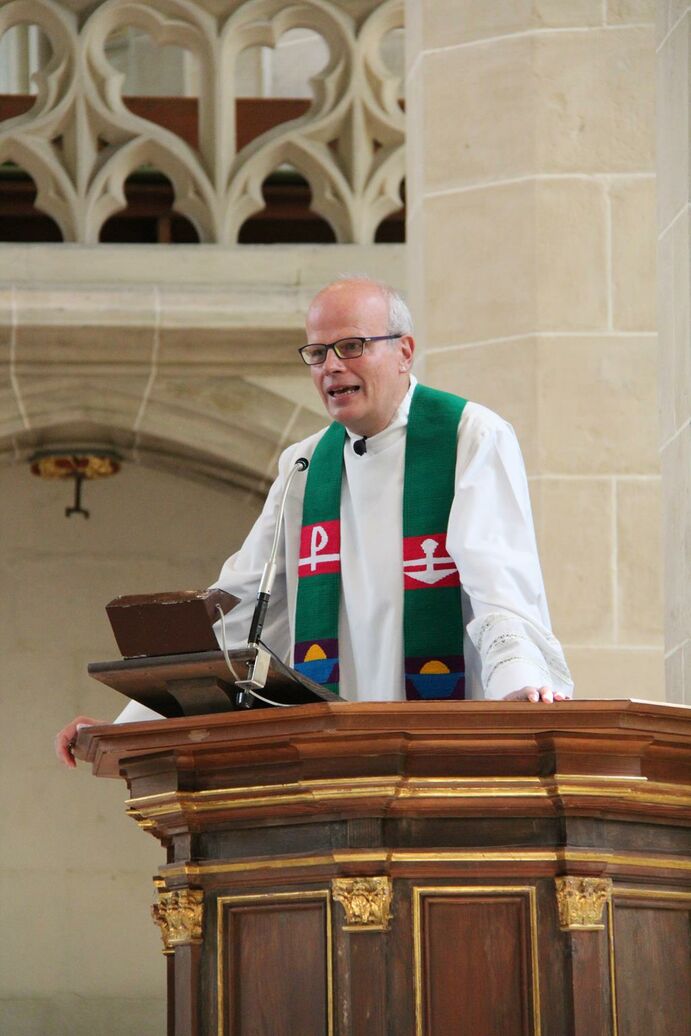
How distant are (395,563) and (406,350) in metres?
0.46

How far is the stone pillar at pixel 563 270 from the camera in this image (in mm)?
6254

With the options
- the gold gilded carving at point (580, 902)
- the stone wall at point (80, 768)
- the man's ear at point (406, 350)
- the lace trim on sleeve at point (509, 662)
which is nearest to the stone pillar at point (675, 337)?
the man's ear at point (406, 350)

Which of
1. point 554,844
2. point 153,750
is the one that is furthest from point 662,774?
point 153,750

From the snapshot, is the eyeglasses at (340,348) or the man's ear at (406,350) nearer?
the eyeglasses at (340,348)

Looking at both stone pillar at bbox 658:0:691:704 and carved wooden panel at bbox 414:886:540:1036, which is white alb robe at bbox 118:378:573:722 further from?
stone pillar at bbox 658:0:691:704

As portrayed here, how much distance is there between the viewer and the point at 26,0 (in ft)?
27.4

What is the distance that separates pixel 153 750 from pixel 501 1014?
77 cm

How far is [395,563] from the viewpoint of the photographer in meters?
4.38

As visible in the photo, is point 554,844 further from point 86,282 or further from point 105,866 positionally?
point 105,866

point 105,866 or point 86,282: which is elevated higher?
point 86,282

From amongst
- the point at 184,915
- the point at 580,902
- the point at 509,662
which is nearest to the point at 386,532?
the point at 509,662

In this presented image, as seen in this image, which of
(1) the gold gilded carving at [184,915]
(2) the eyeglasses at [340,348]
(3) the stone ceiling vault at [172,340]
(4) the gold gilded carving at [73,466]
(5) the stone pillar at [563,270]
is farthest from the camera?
(4) the gold gilded carving at [73,466]

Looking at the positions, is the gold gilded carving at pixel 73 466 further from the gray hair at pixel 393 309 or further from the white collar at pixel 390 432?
the gray hair at pixel 393 309

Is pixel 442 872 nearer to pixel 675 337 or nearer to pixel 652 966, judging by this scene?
pixel 652 966
